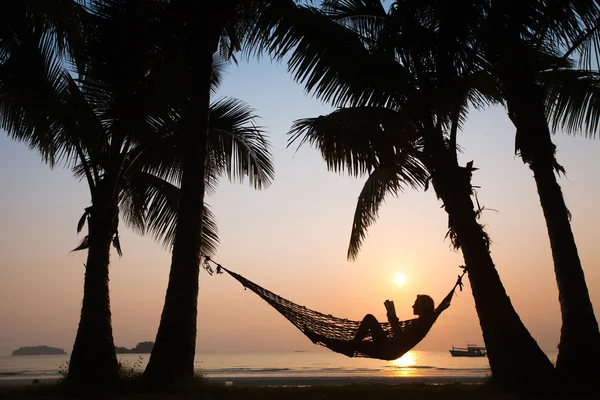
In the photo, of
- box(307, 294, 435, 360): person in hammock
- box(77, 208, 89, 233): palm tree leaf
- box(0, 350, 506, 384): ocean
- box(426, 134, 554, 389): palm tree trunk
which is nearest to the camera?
box(426, 134, 554, 389): palm tree trunk

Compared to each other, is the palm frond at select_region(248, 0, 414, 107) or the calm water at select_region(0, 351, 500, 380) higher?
the palm frond at select_region(248, 0, 414, 107)

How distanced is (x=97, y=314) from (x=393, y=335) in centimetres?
377

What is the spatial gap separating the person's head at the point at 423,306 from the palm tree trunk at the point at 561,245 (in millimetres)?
1449

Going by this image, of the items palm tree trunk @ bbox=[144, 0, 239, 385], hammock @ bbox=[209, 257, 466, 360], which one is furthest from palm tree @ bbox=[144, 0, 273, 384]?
hammock @ bbox=[209, 257, 466, 360]

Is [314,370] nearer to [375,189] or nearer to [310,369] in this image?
[310,369]

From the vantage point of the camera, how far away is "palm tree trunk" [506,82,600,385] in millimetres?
5480

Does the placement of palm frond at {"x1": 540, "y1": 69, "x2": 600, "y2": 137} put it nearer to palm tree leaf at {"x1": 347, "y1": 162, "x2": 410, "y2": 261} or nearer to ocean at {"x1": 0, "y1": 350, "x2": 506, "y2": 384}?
palm tree leaf at {"x1": 347, "y1": 162, "x2": 410, "y2": 261}

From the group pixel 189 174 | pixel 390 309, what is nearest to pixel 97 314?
pixel 189 174

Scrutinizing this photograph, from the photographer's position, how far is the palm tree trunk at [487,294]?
561 cm

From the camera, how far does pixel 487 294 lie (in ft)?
19.9

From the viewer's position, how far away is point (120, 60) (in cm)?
702

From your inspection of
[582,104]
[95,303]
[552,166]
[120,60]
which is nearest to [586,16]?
[582,104]

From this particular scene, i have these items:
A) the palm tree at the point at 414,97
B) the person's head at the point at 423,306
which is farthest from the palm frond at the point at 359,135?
the person's head at the point at 423,306

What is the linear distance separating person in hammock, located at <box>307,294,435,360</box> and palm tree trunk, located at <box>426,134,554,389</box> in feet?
2.29
